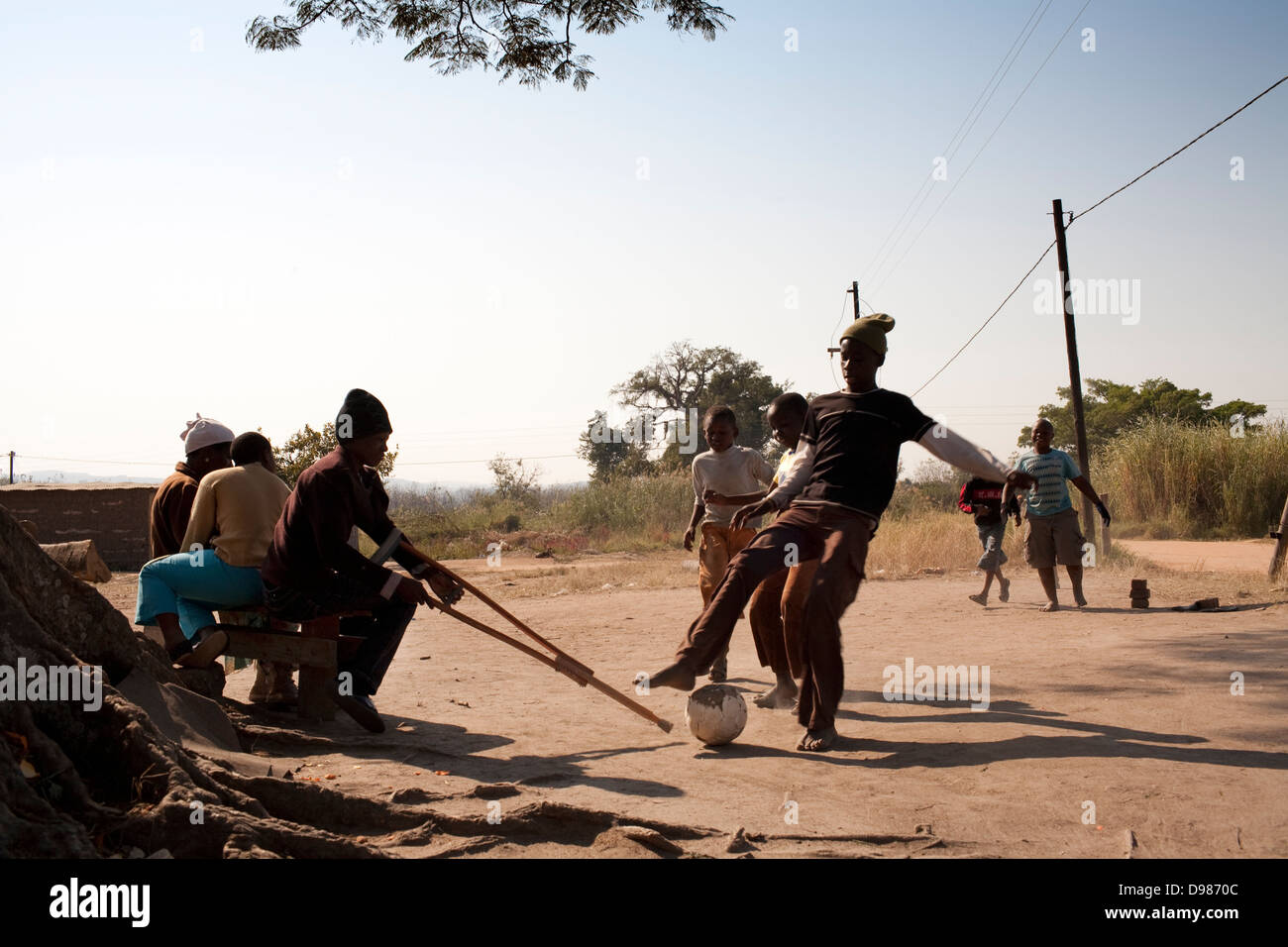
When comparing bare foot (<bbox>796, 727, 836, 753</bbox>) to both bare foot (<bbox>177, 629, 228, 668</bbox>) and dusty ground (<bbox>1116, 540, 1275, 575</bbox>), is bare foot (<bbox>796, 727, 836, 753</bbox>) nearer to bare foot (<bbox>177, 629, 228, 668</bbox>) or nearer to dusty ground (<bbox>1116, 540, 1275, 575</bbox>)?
bare foot (<bbox>177, 629, 228, 668</bbox>)

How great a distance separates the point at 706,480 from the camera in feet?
24.3

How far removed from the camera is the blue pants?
591 centimetres

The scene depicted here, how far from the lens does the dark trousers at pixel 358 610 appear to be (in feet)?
18.6

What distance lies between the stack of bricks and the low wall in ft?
55.7

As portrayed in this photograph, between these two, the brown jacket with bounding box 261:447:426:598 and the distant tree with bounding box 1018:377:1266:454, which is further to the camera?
the distant tree with bounding box 1018:377:1266:454

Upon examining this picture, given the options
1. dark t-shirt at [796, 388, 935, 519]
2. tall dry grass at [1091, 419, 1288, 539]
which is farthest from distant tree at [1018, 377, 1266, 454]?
dark t-shirt at [796, 388, 935, 519]

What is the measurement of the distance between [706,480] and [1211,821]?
408 cm

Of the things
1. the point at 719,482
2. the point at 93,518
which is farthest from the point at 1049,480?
the point at 93,518

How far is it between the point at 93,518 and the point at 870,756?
18.6 m

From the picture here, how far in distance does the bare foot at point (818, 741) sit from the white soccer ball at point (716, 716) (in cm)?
33

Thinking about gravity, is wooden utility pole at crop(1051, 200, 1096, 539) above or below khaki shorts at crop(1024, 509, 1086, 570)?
above
